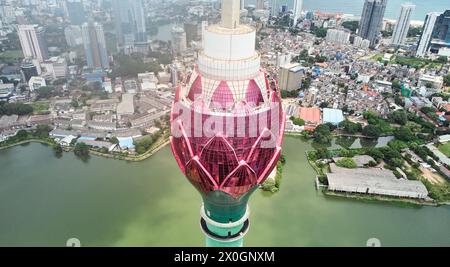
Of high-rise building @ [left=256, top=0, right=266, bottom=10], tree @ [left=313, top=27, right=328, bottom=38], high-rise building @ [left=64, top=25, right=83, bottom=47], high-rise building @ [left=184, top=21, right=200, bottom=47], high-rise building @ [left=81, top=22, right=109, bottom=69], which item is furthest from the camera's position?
high-rise building @ [left=256, top=0, right=266, bottom=10]

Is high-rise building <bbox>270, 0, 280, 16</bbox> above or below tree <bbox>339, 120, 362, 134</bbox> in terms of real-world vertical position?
above

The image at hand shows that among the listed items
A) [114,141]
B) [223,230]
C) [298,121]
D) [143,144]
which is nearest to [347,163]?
[298,121]

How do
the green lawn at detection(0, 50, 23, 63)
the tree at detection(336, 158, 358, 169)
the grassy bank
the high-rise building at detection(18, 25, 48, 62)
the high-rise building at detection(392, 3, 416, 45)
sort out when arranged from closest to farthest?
the grassy bank → the tree at detection(336, 158, 358, 169) → the high-rise building at detection(18, 25, 48, 62) → the green lawn at detection(0, 50, 23, 63) → the high-rise building at detection(392, 3, 416, 45)

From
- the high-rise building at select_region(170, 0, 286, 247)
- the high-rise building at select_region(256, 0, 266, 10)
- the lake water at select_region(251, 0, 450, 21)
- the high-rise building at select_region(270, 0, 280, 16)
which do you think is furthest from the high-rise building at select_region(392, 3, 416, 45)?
the high-rise building at select_region(170, 0, 286, 247)

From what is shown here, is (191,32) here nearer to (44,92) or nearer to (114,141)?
(44,92)

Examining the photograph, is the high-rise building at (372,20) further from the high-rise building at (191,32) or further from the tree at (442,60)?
the high-rise building at (191,32)

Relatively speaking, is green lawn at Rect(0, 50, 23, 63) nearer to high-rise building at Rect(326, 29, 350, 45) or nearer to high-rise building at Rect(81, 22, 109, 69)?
high-rise building at Rect(81, 22, 109, 69)

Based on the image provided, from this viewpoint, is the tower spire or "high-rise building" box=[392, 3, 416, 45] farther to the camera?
"high-rise building" box=[392, 3, 416, 45]
